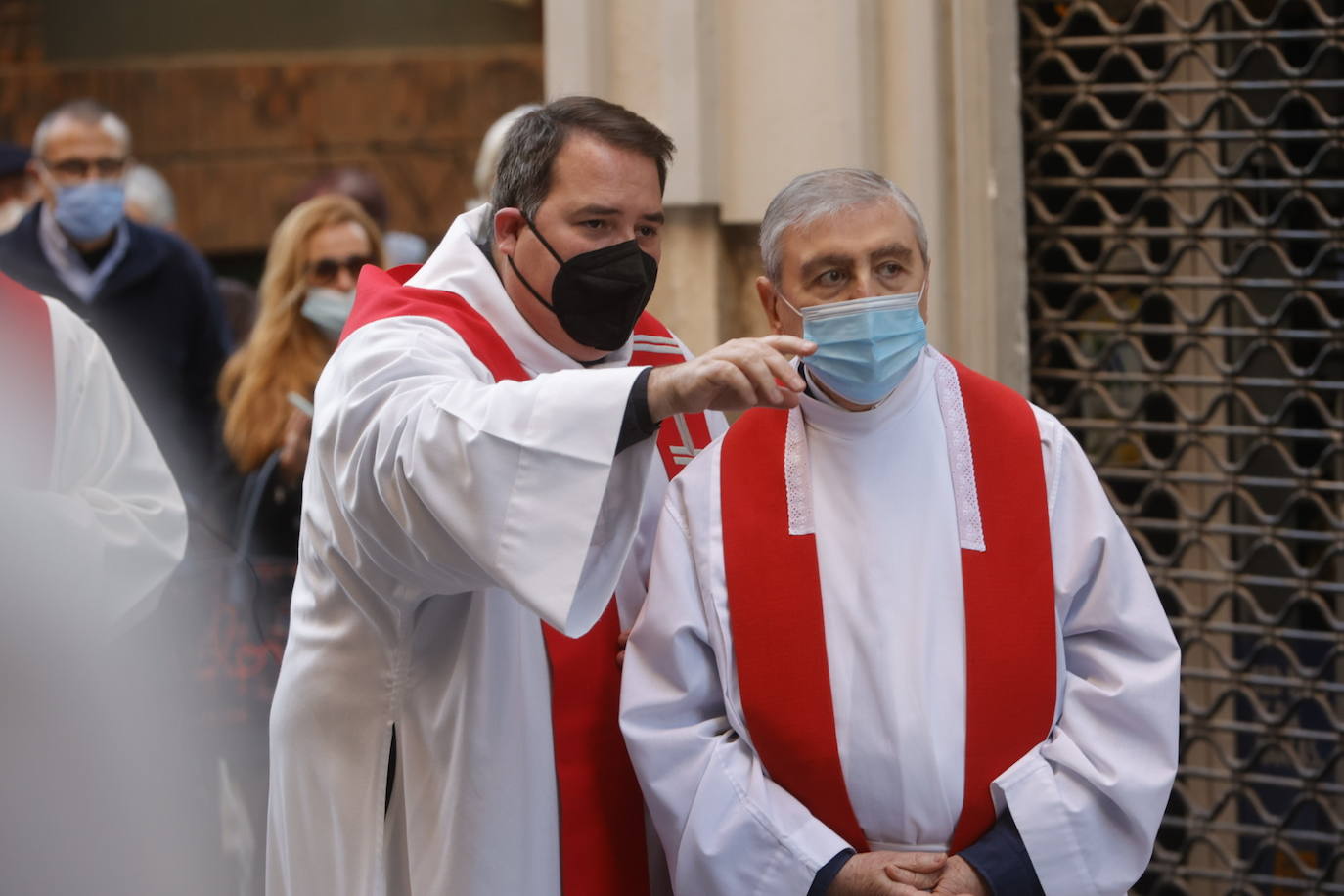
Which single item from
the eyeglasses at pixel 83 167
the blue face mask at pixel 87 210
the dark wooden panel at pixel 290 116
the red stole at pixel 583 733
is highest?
the dark wooden panel at pixel 290 116

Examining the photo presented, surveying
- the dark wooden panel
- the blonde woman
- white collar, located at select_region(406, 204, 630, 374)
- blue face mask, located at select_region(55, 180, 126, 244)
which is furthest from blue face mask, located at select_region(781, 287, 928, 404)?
the dark wooden panel

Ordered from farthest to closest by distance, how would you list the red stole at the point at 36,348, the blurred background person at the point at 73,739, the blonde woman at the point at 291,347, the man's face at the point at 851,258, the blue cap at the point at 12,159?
the blue cap at the point at 12,159
the blonde woman at the point at 291,347
the red stole at the point at 36,348
the man's face at the point at 851,258
the blurred background person at the point at 73,739

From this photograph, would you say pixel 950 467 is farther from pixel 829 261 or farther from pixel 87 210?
pixel 87 210

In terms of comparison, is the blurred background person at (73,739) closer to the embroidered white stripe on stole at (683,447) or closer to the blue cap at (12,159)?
the embroidered white stripe on stole at (683,447)

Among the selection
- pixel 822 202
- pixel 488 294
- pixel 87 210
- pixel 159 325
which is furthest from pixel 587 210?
pixel 87 210

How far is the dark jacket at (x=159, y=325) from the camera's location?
6.25m

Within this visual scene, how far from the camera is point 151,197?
9156mm

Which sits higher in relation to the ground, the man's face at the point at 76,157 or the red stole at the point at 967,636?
the man's face at the point at 76,157

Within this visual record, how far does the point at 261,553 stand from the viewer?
5.46 meters

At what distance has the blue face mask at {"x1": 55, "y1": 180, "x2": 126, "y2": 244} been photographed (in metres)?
6.46

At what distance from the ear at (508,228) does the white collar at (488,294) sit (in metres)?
0.06

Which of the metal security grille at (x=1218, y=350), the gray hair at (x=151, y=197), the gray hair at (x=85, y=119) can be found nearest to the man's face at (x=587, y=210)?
the metal security grille at (x=1218, y=350)

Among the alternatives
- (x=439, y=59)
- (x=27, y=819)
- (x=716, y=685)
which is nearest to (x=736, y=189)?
(x=716, y=685)

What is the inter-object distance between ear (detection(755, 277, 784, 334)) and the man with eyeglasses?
359cm
